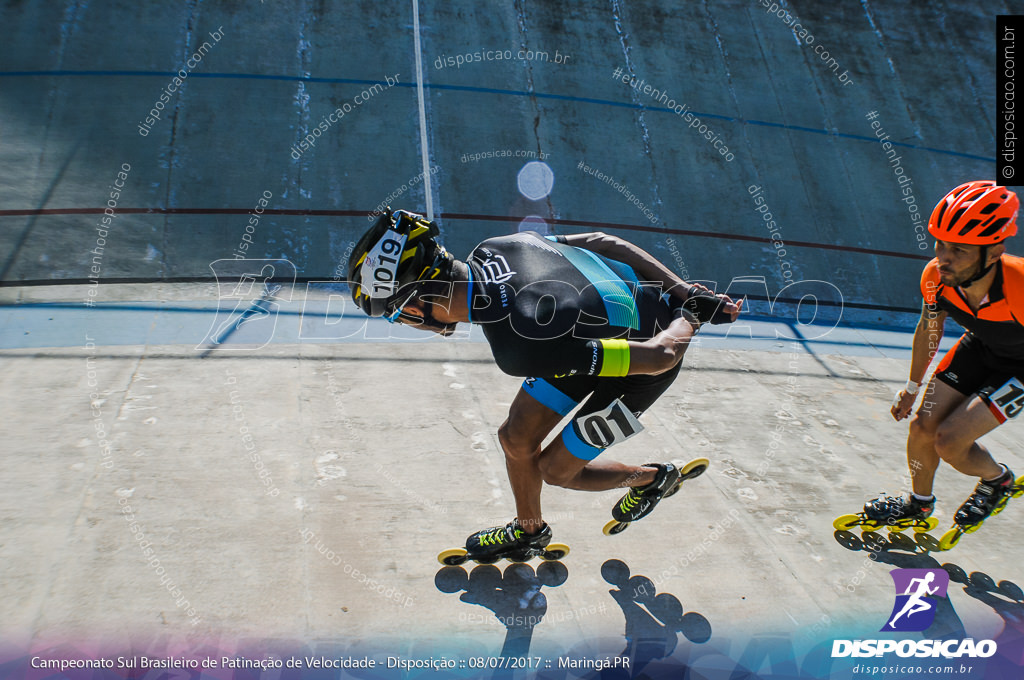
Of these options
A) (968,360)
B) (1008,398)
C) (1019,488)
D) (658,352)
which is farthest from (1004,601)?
(658,352)

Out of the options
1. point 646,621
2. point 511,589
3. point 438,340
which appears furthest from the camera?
point 438,340

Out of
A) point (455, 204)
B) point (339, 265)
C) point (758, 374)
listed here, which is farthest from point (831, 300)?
point (339, 265)

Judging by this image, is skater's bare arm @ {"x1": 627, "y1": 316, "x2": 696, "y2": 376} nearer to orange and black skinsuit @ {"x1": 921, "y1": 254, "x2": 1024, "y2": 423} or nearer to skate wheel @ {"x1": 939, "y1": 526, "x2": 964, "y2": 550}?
orange and black skinsuit @ {"x1": 921, "y1": 254, "x2": 1024, "y2": 423}

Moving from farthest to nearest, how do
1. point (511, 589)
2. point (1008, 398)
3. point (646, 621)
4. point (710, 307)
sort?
point (1008, 398) → point (511, 589) → point (646, 621) → point (710, 307)

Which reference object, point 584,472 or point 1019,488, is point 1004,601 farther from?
point 584,472

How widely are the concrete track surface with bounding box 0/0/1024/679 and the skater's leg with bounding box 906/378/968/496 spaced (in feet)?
1.07

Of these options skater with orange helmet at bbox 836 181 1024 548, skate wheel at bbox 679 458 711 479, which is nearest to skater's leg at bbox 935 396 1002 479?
skater with orange helmet at bbox 836 181 1024 548

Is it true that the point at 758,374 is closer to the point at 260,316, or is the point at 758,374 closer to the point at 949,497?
the point at 949,497

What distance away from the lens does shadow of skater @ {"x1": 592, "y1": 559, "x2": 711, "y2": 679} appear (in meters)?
2.43

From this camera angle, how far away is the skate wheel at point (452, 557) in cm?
276

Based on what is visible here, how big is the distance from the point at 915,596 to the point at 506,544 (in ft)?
5.37

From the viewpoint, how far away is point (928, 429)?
9.78 feet

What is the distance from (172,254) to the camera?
17.8ft

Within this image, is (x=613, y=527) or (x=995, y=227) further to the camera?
(x=613, y=527)
